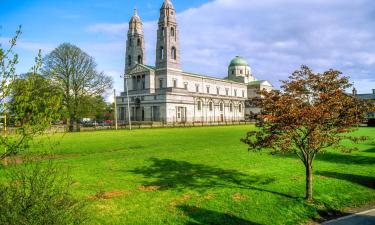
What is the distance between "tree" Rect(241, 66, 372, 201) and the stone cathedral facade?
6526cm

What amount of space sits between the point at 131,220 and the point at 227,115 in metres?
105

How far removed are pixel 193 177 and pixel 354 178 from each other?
8.97 m

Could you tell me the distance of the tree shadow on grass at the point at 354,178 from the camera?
1697 cm

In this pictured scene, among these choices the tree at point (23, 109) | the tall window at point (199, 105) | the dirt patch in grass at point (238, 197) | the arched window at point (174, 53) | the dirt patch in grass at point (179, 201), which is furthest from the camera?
the tall window at point (199, 105)

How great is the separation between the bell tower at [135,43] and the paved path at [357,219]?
90.3 m

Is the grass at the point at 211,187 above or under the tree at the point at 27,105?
under

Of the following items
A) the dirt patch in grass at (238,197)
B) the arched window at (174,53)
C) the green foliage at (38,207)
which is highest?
the arched window at (174,53)

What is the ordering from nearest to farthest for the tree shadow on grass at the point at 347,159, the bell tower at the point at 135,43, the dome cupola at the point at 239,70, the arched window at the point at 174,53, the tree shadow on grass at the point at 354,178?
the tree shadow on grass at the point at 354,178, the tree shadow on grass at the point at 347,159, the arched window at the point at 174,53, the bell tower at the point at 135,43, the dome cupola at the point at 239,70

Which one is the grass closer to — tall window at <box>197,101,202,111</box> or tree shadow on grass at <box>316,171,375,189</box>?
tree shadow on grass at <box>316,171,375,189</box>

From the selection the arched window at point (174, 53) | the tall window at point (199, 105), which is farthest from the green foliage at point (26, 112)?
the tall window at point (199, 105)

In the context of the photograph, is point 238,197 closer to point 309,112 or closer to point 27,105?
point 309,112

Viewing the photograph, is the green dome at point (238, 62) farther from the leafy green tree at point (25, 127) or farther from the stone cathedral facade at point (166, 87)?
the leafy green tree at point (25, 127)

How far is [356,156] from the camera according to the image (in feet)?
79.4

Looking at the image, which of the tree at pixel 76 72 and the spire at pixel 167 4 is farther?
the spire at pixel 167 4
